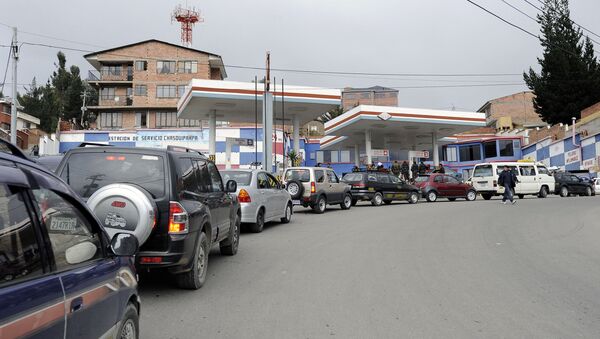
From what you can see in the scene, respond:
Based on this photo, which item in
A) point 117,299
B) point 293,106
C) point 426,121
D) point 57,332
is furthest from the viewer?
point 426,121

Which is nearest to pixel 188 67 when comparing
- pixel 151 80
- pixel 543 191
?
pixel 151 80

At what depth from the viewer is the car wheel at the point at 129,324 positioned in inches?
119

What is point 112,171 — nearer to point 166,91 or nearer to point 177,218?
point 177,218

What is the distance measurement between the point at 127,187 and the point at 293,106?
2575 centimetres

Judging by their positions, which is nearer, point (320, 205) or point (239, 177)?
point (239, 177)

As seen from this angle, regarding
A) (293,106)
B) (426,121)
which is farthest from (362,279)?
(426,121)

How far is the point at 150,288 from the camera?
6.08 m

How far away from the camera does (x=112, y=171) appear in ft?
18.4

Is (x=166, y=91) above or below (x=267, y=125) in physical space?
above

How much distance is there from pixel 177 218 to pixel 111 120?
186ft

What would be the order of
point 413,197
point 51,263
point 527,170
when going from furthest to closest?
point 527,170 → point 413,197 → point 51,263

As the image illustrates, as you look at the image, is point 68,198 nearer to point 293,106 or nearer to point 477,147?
point 293,106

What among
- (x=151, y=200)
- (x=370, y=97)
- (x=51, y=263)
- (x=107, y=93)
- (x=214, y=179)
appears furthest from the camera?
(x=370, y=97)

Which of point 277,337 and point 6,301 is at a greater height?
point 6,301
